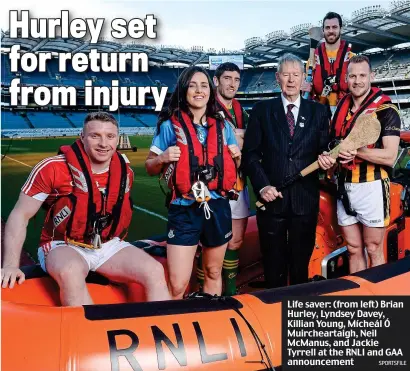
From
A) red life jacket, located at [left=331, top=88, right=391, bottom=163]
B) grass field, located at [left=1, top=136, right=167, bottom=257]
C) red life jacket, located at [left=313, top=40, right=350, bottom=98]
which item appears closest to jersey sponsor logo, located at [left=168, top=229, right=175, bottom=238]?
red life jacket, located at [left=331, top=88, right=391, bottom=163]

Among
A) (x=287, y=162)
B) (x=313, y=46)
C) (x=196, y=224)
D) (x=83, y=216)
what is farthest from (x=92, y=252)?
(x=313, y=46)

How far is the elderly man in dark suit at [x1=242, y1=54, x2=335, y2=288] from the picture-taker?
265cm

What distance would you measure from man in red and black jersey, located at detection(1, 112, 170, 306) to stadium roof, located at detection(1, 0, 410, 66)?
17.7 metres

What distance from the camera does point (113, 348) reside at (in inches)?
71.4

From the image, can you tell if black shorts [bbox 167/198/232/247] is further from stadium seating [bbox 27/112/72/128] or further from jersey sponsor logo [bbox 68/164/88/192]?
stadium seating [bbox 27/112/72/128]

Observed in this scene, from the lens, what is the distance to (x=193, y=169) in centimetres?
246

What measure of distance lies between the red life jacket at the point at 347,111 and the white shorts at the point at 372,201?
0.51ft

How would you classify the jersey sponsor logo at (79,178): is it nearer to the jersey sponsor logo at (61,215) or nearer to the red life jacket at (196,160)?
the jersey sponsor logo at (61,215)

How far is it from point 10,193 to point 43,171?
667 centimetres

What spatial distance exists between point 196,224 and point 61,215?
2.19 feet

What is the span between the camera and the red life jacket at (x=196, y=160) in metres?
2.45

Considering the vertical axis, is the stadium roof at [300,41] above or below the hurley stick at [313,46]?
above

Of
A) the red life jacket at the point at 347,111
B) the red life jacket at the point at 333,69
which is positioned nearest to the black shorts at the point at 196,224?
the red life jacket at the point at 347,111

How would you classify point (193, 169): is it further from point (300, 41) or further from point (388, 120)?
point (300, 41)
